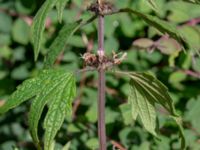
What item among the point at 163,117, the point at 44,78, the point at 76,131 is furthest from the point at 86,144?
the point at 44,78

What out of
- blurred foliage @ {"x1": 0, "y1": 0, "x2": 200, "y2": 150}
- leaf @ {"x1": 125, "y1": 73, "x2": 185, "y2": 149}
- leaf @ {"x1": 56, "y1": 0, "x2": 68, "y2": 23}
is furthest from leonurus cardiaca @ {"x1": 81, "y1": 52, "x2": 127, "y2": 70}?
blurred foliage @ {"x1": 0, "y1": 0, "x2": 200, "y2": 150}

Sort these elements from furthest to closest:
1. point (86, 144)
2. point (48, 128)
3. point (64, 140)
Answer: point (64, 140), point (86, 144), point (48, 128)

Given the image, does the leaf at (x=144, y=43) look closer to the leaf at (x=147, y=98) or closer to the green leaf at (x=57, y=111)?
the leaf at (x=147, y=98)

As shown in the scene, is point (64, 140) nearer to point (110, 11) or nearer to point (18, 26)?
point (18, 26)

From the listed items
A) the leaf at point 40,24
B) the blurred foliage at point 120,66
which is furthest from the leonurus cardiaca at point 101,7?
the blurred foliage at point 120,66

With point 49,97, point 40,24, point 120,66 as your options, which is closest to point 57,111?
point 49,97

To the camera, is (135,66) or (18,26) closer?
(135,66)

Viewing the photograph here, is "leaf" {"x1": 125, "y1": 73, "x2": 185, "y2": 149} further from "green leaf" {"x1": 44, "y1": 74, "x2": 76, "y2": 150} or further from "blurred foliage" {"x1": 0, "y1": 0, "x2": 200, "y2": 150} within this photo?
"blurred foliage" {"x1": 0, "y1": 0, "x2": 200, "y2": 150}
